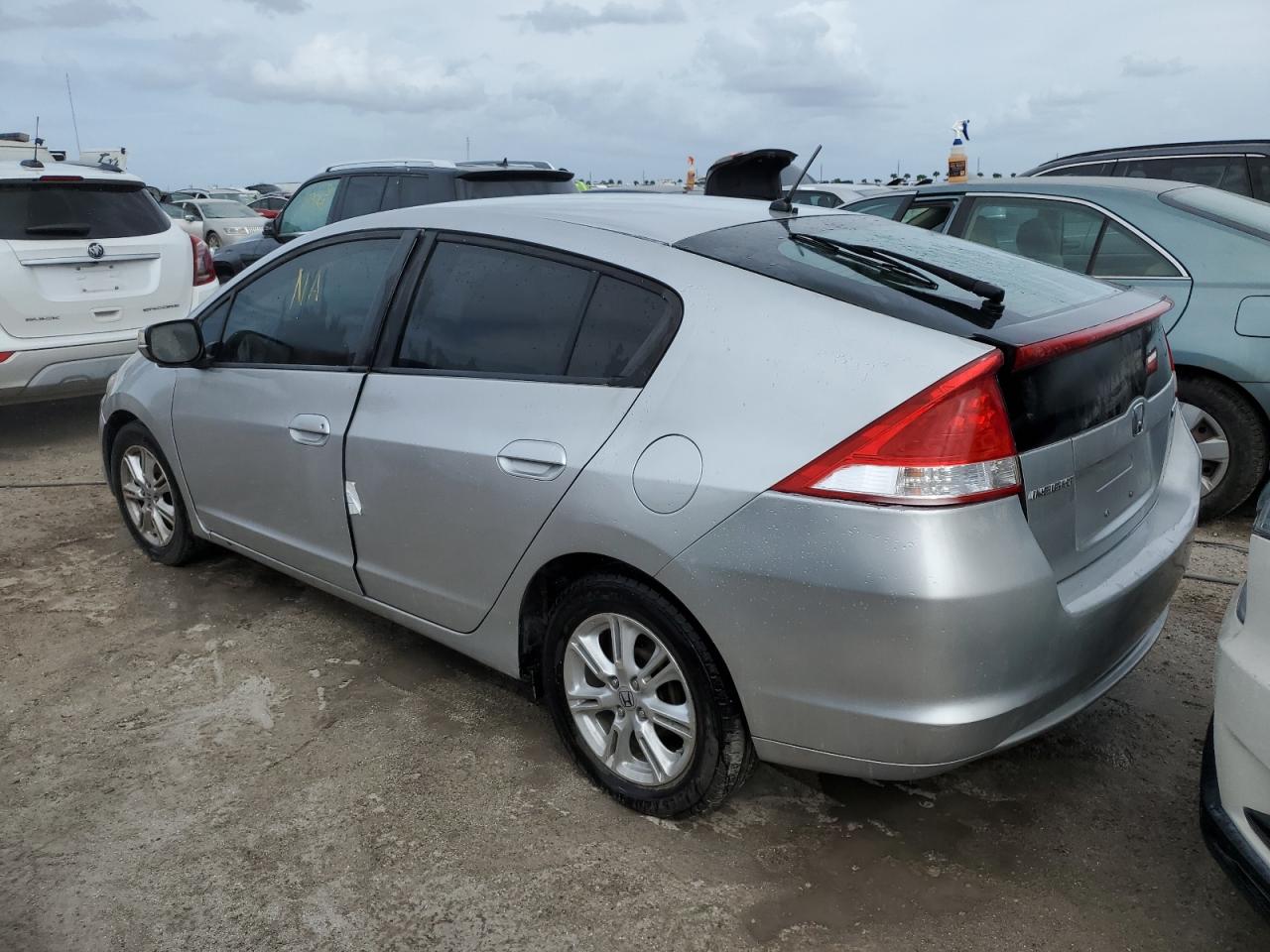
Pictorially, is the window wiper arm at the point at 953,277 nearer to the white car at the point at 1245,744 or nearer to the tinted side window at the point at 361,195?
the white car at the point at 1245,744

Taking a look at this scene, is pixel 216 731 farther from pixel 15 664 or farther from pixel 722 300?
pixel 722 300

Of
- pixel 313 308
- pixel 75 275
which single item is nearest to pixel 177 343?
pixel 313 308

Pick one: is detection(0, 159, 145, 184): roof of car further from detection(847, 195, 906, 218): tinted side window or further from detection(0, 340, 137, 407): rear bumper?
detection(847, 195, 906, 218): tinted side window

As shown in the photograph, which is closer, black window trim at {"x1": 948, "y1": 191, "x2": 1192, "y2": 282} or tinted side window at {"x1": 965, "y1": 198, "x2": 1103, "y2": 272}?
black window trim at {"x1": 948, "y1": 191, "x2": 1192, "y2": 282}

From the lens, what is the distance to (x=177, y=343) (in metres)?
3.91

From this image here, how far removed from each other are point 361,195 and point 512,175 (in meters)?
1.65

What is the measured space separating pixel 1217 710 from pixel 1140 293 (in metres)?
1.32

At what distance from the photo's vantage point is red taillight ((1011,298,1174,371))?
7.30 ft

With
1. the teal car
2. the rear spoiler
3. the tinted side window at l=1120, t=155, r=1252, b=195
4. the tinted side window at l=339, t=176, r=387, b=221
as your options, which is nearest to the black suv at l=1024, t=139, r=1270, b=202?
the tinted side window at l=1120, t=155, r=1252, b=195

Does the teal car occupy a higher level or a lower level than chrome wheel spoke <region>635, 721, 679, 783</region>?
higher

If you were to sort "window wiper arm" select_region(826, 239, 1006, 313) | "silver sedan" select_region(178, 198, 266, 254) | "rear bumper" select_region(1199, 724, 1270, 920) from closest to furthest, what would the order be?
"rear bumper" select_region(1199, 724, 1270, 920)
"window wiper arm" select_region(826, 239, 1006, 313)
"silver sedan" select_region(178, 198, 266, 254)

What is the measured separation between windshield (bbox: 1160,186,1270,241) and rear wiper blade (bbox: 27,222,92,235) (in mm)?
5925

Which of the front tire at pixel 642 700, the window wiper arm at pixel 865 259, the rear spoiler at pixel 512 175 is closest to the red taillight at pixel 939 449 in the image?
the window wiper arm at pixel 865 259

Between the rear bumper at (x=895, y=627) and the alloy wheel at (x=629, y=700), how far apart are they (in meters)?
0.24
